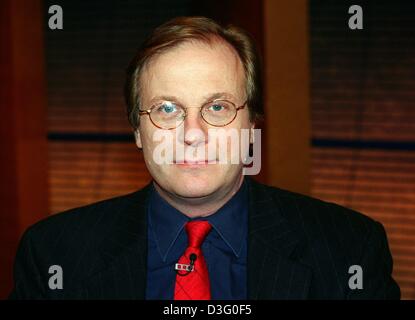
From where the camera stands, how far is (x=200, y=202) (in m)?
2.02

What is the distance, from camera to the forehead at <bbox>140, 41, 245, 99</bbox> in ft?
6.21

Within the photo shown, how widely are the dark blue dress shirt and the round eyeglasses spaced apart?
0.90 feet

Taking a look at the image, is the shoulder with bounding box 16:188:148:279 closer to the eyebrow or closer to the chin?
the chin

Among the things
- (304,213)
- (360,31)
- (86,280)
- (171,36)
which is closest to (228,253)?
(304,213)

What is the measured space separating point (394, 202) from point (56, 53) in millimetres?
2196

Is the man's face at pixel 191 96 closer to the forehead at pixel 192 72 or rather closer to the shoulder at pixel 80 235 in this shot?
the forehead at pixel 192 72

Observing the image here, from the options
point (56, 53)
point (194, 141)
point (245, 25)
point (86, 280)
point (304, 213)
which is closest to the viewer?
point (194, 141)

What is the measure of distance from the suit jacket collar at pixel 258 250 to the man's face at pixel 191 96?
0.60 feet

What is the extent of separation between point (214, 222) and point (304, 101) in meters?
1.47

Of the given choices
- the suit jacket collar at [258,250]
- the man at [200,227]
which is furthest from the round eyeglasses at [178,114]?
the suit jacket collar at [258,250]

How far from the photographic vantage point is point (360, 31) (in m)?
3.59

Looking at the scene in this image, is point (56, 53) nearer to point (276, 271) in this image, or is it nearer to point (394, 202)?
point (394, 202)

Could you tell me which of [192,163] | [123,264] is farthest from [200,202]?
[123,264]

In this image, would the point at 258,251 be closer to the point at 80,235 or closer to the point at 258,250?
the point at 258,250
